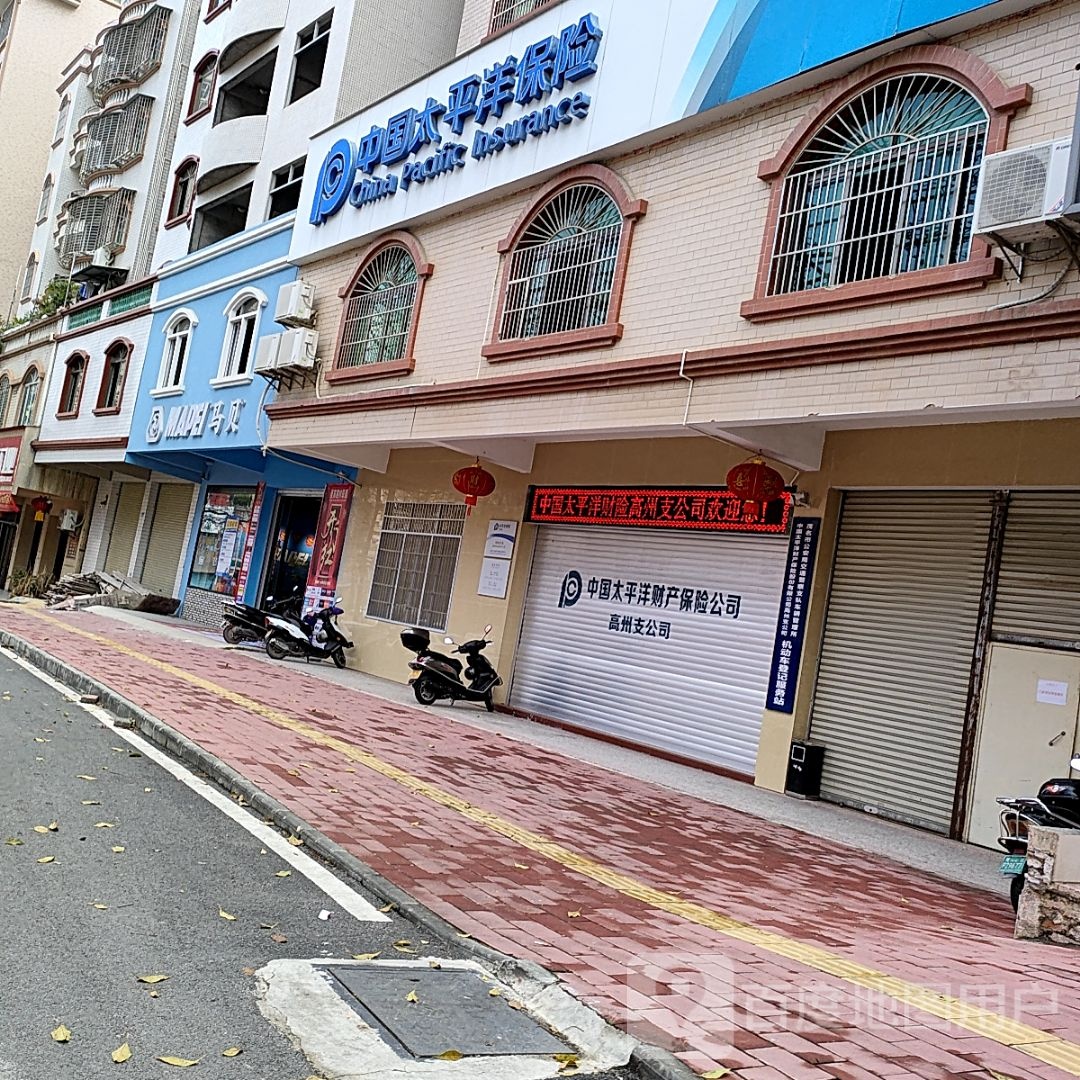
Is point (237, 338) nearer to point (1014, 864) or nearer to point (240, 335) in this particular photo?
point (240, 335)

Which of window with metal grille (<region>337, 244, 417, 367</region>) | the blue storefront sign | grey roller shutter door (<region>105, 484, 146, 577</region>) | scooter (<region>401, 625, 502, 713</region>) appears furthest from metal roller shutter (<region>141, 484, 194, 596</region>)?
the blue storefront sign

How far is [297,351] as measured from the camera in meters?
15.5

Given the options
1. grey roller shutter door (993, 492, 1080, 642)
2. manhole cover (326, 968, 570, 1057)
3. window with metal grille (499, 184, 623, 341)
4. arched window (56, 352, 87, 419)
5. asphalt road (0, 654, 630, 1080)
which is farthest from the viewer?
arched window (56, 352, 87, 419)

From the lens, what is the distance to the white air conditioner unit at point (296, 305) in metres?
16.0

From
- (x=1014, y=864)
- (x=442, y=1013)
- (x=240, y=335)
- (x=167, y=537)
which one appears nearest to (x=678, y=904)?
(x=1014, y=864)

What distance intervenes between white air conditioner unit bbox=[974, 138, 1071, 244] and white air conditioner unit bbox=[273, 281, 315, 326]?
11127 millimetres

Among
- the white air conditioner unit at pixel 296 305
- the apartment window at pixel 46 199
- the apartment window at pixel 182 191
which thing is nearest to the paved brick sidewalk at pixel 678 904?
the white air conditioner unit at pixel 296 305

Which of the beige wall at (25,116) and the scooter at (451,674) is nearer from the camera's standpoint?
the scooter at (451,674)

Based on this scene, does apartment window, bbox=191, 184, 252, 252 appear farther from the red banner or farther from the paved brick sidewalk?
the paved brick sidewalk

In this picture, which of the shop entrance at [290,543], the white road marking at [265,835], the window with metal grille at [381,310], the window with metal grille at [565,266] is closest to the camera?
the white road marking at [265,835]

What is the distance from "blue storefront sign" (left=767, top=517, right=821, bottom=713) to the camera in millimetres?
10523

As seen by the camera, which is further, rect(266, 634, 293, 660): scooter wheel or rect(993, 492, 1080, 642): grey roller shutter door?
rect(266, 634, 293, 660): scooter wheel

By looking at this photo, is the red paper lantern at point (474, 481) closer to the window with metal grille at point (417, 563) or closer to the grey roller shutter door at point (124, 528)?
the window with metal grille at point (417, 563)

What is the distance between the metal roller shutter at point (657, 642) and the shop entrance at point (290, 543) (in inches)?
257
